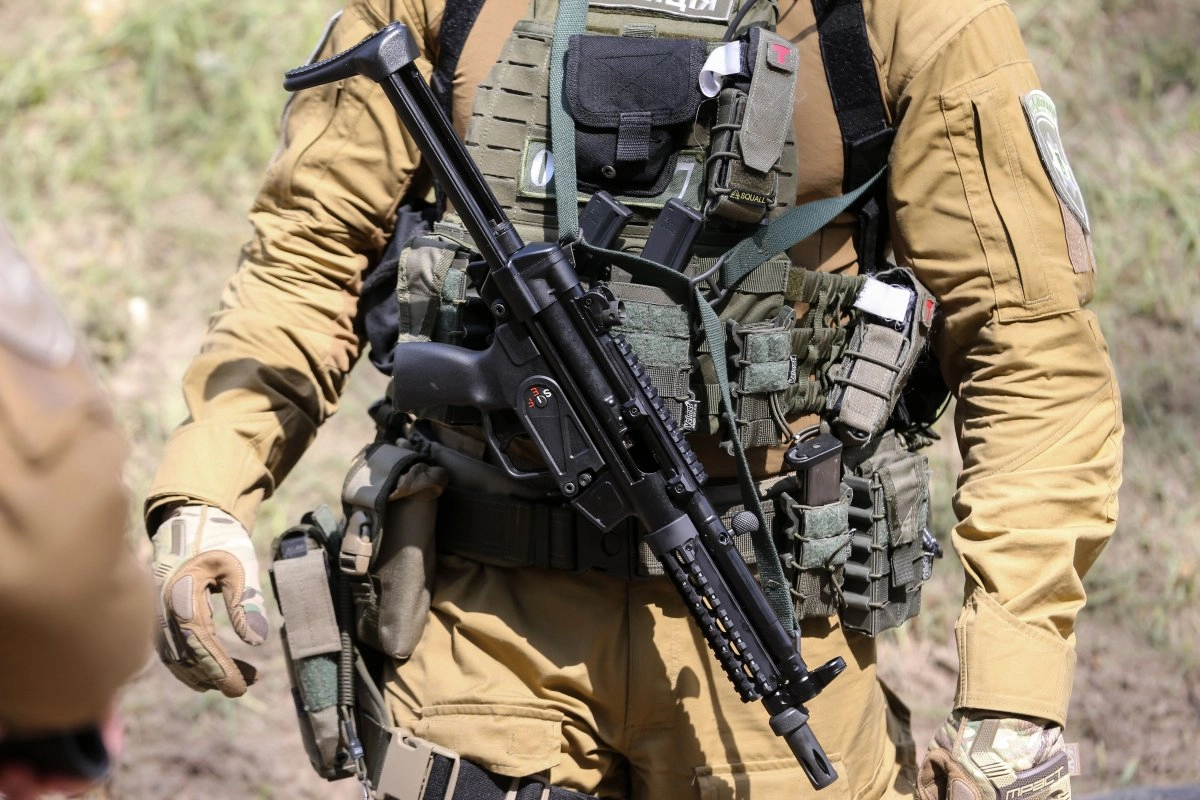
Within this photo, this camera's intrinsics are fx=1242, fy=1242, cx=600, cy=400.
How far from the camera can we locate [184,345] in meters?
4.64

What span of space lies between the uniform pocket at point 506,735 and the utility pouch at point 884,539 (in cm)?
52

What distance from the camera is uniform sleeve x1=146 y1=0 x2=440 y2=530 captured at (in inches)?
84.4

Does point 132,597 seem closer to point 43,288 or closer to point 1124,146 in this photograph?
point 43,288

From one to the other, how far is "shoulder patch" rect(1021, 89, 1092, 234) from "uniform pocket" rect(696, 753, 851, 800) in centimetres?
96

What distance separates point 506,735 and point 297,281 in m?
0.88

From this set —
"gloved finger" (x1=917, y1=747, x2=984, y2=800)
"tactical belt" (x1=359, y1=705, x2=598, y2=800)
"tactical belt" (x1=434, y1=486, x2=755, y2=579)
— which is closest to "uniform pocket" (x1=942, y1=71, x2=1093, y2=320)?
"tactical belt" (x1=434, y1=486, x2=755, y2=579)

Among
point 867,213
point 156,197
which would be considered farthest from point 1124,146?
point 156,197

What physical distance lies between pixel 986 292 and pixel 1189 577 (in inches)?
99.1

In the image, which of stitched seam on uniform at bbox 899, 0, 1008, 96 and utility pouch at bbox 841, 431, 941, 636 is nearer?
stitched seam on uniform at bbox 899, 0, 1008, 96

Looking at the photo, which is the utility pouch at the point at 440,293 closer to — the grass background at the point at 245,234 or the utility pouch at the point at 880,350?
the utility pouch at the point at 880,350

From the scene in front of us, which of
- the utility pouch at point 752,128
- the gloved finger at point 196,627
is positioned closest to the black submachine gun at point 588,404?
the utility pouch at point 752,128

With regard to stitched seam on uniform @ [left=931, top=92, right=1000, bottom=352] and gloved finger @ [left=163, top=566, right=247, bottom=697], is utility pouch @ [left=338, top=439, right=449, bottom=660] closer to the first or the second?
gloved finger @ [left=163, top=566, right=247, bottom=697]

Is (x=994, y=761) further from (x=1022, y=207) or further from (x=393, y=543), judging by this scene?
(x=393, y=543)

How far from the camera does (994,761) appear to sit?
1774mm
